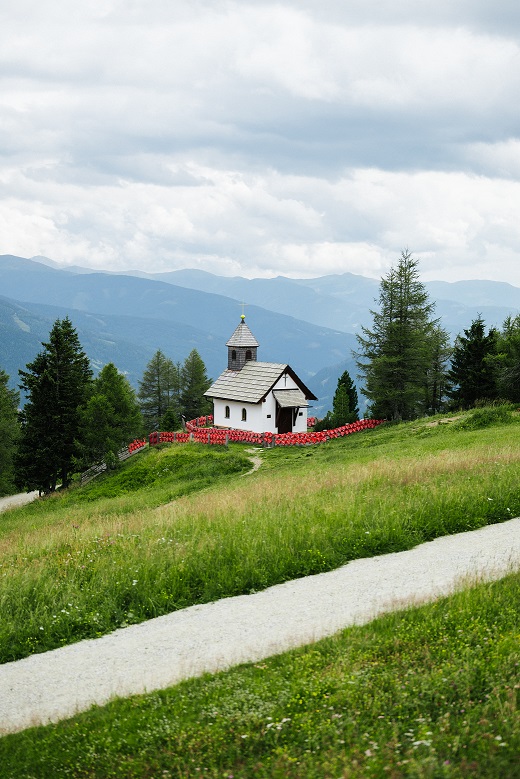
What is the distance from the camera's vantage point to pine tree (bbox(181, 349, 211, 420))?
88.6 meters

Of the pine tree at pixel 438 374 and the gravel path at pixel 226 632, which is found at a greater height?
the pine tree at pixel 438 374

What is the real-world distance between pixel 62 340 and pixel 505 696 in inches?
1748

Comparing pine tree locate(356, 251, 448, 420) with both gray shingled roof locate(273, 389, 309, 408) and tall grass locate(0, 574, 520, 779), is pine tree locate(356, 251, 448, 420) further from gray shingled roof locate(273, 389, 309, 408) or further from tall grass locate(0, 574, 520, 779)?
tall grass locate(0, 574, 520, 779)

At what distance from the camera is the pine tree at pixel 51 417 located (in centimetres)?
4734

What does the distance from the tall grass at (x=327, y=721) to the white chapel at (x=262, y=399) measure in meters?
42.2

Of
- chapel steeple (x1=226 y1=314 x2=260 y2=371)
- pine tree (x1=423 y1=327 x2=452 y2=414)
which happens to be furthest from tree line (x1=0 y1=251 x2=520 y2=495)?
pine tree (x1=423 y1=327 x2=452 y2=414)

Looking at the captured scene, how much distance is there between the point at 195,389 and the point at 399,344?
41534 mm

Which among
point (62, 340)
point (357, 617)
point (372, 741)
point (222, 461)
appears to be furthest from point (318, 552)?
point (62, 340)

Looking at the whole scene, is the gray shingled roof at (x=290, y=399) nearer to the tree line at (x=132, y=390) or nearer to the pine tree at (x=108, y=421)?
the tree line at (x=132, y=390)

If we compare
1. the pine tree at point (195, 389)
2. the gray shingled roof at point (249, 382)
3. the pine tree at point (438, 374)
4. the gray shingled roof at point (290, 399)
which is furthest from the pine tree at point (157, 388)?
the gray shingled roof at point (290, 399)

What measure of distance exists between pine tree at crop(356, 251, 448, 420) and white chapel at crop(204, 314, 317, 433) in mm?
5376

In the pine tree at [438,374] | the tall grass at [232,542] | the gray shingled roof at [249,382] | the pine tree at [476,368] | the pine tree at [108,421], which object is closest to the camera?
the tall grass at [232,542]

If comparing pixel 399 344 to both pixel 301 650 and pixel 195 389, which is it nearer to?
pixel 195 389

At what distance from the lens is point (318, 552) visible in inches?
505
